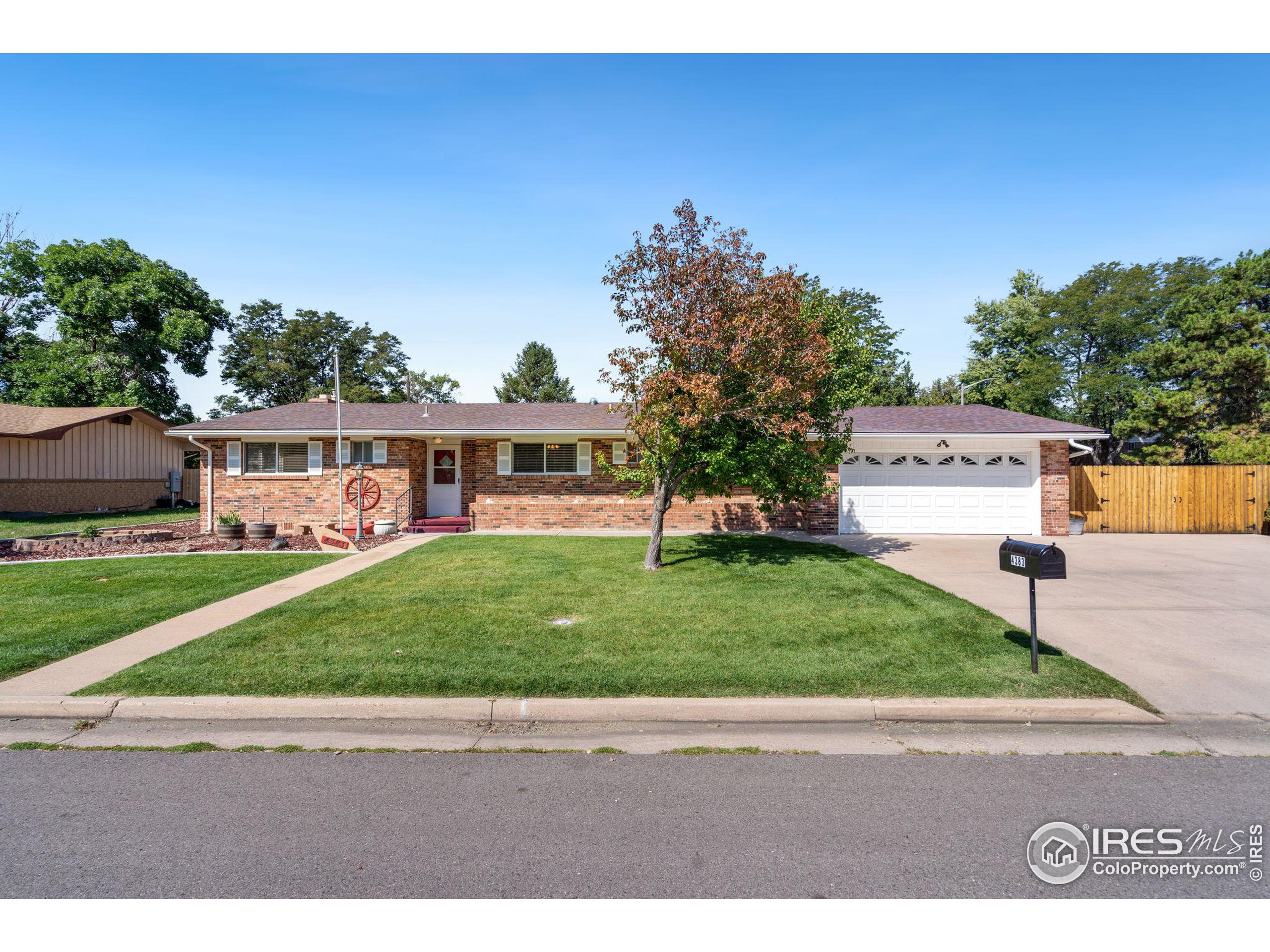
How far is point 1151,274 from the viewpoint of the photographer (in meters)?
31.7

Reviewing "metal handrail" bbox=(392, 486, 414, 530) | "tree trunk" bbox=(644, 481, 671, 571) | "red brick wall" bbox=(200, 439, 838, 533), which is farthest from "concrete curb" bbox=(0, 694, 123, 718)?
"red brick wall" bbox=(200, 439, 838, 533)

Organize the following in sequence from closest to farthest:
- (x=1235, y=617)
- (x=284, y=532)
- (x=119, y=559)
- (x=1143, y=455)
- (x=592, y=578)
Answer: (x=1235, y=617) → (x=592, y=578) → (x=119, y=559) → (x=284, y=532) → (x=1143, y=455)

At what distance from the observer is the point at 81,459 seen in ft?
A: 75.4

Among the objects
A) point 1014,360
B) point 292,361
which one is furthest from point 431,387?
point 1014,360

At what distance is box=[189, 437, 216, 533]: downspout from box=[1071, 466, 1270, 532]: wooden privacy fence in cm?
2288

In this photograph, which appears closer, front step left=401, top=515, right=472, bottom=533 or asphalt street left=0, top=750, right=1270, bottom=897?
asphalt street left=0, top=750, right=1270, bottom=897

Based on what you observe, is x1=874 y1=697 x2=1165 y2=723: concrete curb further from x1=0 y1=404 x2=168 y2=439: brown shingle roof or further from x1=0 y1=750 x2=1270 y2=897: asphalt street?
x1=0 y1=404 x2=168 y2=439: brown shingle roof

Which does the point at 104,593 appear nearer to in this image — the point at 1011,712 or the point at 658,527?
the point at 658,527

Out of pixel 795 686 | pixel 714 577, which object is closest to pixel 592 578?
pixel 714 577

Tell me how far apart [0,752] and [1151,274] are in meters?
43.1

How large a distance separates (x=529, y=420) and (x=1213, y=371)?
1101 inches

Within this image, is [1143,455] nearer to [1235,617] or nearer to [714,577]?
[1235,617]

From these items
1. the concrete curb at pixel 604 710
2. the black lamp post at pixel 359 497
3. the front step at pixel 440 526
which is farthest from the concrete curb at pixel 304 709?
the front step at pixel 440 526

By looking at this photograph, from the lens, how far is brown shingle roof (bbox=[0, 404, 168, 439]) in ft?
67.6
